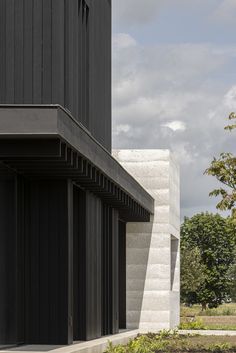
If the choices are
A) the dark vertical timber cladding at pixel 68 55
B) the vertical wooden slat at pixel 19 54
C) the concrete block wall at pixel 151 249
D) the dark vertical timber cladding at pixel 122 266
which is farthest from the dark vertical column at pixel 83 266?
the concrete block wall at pixel 151 249

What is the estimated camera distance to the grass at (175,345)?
27.1m

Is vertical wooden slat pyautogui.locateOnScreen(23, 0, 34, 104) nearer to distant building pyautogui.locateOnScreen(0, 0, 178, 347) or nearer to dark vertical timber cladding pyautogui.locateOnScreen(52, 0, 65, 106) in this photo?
distant building pyautogui.locateOnScreen(0, 0, 178, 347)

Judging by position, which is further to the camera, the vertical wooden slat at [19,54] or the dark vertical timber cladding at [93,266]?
the dark vertical timber cladding at [93,266]

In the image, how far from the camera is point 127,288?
41.6m

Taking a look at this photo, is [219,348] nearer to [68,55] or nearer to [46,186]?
[46,186]

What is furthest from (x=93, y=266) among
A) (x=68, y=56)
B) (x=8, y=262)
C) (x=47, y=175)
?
(x=68, y=56)

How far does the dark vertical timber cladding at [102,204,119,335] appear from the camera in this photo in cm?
3111

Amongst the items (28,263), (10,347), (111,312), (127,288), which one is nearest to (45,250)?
(28,263)

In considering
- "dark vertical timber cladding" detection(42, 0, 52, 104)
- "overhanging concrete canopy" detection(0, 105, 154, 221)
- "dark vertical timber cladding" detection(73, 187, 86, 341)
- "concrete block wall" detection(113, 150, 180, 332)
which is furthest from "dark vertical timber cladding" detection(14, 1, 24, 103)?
"concrete block wall" detection(113, 150, 180, 332)

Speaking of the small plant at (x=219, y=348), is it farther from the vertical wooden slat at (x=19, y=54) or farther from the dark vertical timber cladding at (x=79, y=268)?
the vertical wooden slat at (x=19, y=54)

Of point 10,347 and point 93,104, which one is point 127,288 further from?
point 10,347

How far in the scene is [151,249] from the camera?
41719mm

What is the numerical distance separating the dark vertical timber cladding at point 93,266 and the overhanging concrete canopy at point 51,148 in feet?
2.79

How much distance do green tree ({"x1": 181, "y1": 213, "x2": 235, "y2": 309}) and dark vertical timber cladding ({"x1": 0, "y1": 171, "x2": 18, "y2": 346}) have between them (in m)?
87.7
